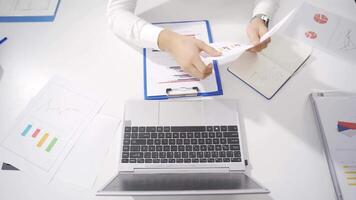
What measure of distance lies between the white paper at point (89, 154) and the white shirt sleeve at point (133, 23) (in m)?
0.27

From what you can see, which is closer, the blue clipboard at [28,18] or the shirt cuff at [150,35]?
the shirt cuff at [150,35]

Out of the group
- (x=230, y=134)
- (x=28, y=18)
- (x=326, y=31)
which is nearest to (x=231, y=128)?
(x=230, y=134)

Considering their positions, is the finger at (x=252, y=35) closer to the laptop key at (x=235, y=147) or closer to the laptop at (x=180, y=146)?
the laptop at (x=180, y=146)

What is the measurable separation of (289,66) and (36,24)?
3.03ft

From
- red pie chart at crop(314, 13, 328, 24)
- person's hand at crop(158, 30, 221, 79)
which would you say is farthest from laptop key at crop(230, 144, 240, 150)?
red pie chart at crop(314, 13, 328, 24)

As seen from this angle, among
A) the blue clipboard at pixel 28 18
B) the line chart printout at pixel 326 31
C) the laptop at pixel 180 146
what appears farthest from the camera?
the blue clipboard at pixel 28 18

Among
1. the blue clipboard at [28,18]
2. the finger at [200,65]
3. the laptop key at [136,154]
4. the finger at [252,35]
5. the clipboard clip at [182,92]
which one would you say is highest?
the blue clipboard at [28,18]

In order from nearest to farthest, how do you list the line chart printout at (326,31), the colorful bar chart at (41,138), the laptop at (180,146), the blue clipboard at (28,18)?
the laptop at (180,146)
the colorful bar chart at (41,138)
the line chart printout at (326,31)
the blue clipboard at (28,18)

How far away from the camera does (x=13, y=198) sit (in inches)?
23.1

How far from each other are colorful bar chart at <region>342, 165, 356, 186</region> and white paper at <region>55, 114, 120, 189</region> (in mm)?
613

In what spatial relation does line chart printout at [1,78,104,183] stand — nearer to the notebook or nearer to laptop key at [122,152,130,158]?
laptop key at [122,152,130,158]

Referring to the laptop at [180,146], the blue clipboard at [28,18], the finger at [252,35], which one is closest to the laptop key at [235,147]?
the laptop at [180,146]

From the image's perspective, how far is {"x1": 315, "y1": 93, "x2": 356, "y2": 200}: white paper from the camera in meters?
0.56

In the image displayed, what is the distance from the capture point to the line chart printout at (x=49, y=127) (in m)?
0.63
